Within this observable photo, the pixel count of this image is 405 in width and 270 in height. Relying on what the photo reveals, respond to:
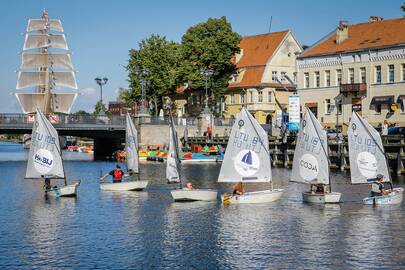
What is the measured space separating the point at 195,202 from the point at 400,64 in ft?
191

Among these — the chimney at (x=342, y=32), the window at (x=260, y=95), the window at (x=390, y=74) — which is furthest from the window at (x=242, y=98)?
the window at (x=390, y=74)

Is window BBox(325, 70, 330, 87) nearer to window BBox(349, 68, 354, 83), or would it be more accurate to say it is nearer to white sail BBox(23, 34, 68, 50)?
window BBox(349, 68, 354, 83)

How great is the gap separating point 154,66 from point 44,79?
132 feet

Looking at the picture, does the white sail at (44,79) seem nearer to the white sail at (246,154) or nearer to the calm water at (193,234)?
the calm water at (193,234)

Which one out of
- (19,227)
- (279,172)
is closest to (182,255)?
(19,227)

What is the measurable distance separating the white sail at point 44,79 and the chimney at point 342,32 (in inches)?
2997

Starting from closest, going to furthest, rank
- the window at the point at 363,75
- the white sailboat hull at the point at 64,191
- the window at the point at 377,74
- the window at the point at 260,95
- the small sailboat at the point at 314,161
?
the small sailboat at the point at 314,161
the white sailboat hull at the point at 64,191
the window at the point at 377,74
the window at the point at 363,75
the window at the point at 260,95

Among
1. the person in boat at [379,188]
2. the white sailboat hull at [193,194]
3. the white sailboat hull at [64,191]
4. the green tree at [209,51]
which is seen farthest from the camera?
the green tree at [209,51]

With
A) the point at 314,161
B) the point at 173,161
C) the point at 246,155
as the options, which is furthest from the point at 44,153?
the point at 314,161

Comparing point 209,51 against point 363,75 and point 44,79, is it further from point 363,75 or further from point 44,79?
point 44,79

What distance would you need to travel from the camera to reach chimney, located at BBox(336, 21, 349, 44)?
367 feet

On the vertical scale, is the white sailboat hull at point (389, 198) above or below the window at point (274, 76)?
below

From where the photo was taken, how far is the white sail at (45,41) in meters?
167

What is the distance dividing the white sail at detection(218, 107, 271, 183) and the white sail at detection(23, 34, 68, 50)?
123 m
